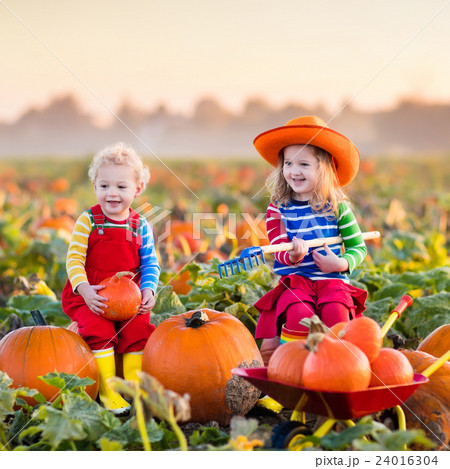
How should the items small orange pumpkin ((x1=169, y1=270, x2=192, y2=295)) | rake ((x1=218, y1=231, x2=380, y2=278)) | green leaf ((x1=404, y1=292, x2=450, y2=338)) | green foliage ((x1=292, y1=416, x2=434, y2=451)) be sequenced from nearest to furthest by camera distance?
green foliage ((x1=292, y1=416, x2=434, y2=451)) < rake ((x1=218, y1=231, x2=380, y2=278)) < green leaf ((x1=404, y1=292, x2=450, y2=338)) < small orange pumpkin ((x1=169, y1=270, x2=192, y2=295))

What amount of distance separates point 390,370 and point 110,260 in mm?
1497

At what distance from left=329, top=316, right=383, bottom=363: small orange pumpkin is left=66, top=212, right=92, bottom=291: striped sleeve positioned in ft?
4.47

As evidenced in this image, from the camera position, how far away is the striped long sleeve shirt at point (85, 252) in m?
3.02

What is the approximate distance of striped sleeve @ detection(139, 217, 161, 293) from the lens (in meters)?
3.12

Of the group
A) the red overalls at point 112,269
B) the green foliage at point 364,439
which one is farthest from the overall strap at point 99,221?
the green foliage at point 364,439

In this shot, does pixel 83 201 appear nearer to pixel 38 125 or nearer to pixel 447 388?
pixel 447 388

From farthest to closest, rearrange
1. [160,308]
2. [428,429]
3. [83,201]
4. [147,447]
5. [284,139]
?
[83,201] → [160,308] → [284,139] → [428,429] → [147,447]

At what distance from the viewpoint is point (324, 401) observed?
2025 millimetres

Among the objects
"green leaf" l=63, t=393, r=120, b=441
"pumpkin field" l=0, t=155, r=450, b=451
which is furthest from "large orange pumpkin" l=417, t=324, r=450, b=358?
"green leaf" l=63, t=393, r=120, b=441

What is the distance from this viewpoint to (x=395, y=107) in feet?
73.2

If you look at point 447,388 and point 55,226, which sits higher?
point 55,226

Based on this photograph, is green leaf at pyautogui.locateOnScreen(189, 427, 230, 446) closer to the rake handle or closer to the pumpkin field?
the pumpkin field

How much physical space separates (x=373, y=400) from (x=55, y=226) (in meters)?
4.84
